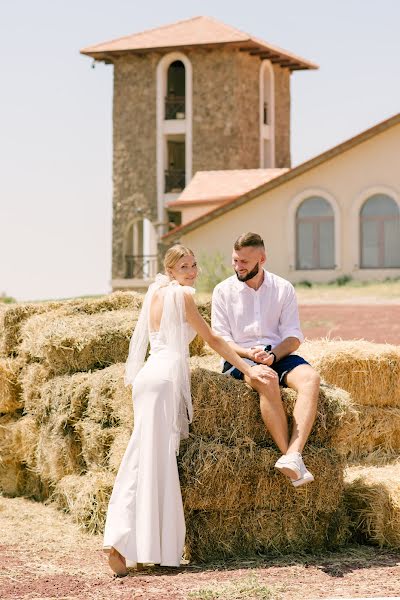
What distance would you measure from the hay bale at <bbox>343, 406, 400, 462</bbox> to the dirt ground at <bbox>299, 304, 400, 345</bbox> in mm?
7158

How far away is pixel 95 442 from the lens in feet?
30.7

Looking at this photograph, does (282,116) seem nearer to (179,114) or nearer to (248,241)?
(179,114)

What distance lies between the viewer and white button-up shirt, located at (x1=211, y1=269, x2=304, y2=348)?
27.4 feet

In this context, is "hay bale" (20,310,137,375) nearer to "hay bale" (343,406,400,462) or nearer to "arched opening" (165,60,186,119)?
"hay bale" (343,406,400,462)

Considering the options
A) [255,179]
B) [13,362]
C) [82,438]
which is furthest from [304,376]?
[255,179]

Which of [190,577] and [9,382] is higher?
[9,382]

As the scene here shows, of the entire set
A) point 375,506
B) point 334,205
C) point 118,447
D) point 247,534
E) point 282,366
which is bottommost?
point 247,534

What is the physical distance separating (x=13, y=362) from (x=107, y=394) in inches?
88.0

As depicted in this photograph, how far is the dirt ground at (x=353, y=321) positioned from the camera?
19688 millimetres

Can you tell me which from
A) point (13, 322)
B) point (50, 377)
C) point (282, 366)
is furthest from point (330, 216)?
point (282, 366)

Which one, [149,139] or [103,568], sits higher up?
[149,139]

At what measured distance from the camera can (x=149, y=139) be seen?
45688 mm

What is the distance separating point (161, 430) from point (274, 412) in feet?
2.44

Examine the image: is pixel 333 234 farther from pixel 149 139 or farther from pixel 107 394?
pixel 107 394
